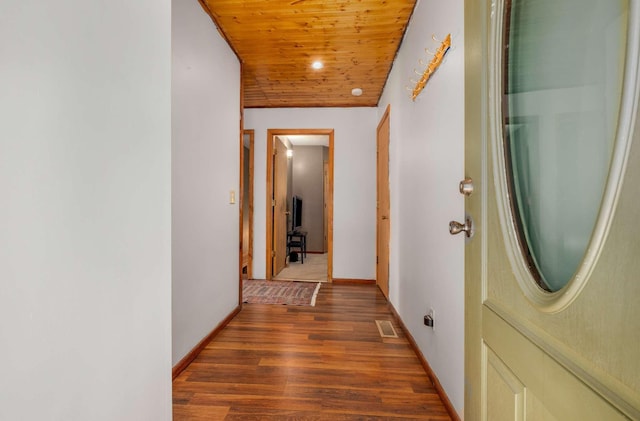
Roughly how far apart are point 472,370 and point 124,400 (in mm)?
925

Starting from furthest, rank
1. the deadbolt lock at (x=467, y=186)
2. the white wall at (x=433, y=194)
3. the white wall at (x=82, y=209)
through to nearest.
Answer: the white wall at (x=433, y=194), the deadbolt lock at (x=467, y=186), the white wall at (x=82, y=209)

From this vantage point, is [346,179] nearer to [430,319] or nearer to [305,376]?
[430,319]

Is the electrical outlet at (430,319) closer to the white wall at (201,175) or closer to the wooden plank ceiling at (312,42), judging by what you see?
the white wall at (201,175)

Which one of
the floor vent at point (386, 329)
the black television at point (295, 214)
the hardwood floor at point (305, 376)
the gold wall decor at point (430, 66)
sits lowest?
the floor vent at point (386, 329)

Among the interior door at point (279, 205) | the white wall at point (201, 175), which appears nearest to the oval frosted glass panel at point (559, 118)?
the white wall at point (201, 175)

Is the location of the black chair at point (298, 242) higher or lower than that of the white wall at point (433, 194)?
lower

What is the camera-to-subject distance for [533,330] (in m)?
0.56

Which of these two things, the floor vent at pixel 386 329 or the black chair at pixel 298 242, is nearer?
the floor vent at pixel 386 329

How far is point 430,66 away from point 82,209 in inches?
72.7

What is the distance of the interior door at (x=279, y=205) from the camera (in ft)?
14.9

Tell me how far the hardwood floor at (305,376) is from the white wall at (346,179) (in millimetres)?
1596

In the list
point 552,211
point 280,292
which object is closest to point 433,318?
point 552,211

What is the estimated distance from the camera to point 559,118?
573 mm

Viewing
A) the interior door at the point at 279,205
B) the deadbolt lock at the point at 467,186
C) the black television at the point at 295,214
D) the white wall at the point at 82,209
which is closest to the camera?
the white wall at the point at 82,209
